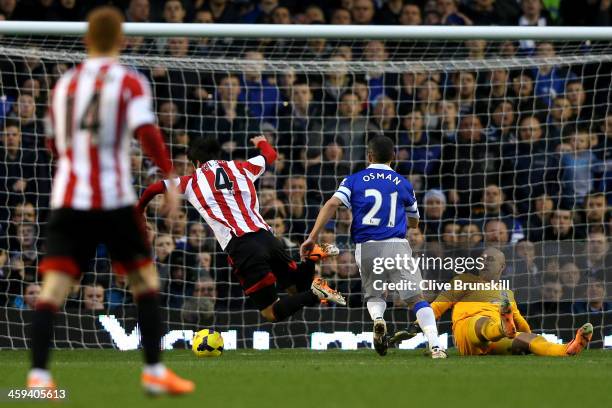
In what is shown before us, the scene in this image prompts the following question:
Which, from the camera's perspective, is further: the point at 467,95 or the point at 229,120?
the point at 467,95

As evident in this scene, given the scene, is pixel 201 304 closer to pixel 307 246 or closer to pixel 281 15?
pixel 307 246

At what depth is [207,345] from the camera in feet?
30.5

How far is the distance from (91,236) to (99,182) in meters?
0.26

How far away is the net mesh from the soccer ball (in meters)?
1.69

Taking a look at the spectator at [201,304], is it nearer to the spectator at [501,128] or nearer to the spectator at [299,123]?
the spectator at [299,123]

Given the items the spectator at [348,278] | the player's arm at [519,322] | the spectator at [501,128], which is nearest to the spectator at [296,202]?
the spectator at [348,278]

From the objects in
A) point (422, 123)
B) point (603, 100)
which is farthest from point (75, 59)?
point (603, 100)

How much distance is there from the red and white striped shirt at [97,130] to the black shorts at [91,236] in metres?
0.04

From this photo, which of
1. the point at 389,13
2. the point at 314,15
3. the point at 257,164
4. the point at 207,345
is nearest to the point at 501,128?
the point at 389,13

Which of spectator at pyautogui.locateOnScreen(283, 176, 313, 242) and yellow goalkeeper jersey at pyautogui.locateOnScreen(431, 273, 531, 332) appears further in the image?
spectator at pyautogui.locateOnScreen(283, 176, 313, 242)

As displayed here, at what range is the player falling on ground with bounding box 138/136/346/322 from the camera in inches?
370

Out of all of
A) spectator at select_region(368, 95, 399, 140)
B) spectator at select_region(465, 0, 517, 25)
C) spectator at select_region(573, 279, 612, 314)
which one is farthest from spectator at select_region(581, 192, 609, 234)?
spectator at select_region(465, 0, 517, 25)

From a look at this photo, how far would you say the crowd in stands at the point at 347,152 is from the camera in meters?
11.5

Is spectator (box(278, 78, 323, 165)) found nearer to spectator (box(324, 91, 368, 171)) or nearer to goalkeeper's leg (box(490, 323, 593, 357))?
spectator (box(324, 91, 368, 171))
